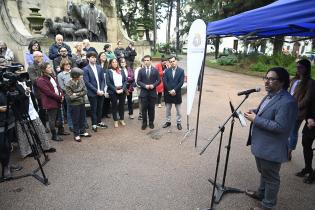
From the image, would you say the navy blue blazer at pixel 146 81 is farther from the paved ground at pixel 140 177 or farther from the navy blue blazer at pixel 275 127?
the navy blue blazer at pixel 275 127

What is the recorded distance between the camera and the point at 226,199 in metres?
3.77

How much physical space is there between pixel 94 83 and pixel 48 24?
18.5 ft

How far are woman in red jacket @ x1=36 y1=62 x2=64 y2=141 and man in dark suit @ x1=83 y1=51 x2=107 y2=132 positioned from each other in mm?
785

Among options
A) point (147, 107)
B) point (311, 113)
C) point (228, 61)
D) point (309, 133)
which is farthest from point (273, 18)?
point (228, 61)

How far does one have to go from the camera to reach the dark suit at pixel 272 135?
291cm

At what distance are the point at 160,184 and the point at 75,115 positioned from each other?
272cm

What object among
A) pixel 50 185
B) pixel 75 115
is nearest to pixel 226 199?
pixel 50 185

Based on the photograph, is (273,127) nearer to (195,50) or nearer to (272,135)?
(272,135)

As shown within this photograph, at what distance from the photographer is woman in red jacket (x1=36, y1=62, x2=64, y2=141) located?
5.45 m

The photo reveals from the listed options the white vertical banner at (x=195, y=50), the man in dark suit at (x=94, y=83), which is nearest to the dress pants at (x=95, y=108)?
the man in dark suit at (x=94, y=83)

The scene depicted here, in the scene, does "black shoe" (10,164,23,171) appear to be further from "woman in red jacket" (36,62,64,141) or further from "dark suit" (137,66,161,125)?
"dark suit" (137,66,161,125)

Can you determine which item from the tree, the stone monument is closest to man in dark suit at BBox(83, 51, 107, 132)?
the stone monument

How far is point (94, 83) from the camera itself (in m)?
6.46

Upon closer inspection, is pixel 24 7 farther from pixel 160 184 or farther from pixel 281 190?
pixel 281 190
